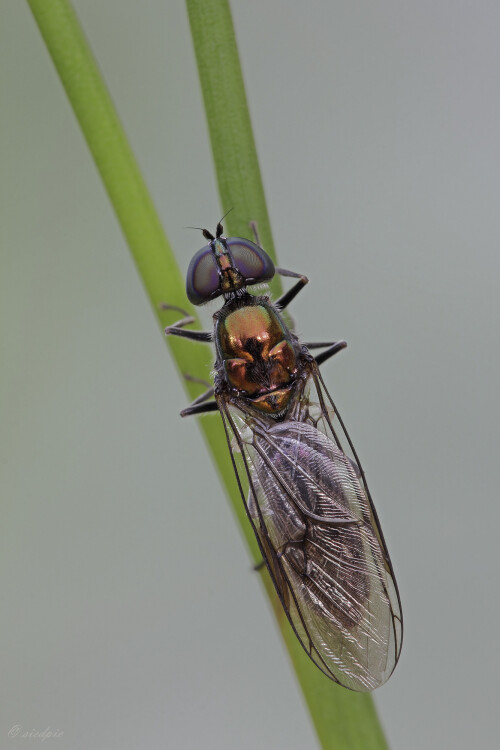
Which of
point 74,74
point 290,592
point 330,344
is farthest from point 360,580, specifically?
point 74,74

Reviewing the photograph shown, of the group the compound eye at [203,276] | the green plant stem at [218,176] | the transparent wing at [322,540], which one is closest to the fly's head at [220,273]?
the compound eye at [203,276]

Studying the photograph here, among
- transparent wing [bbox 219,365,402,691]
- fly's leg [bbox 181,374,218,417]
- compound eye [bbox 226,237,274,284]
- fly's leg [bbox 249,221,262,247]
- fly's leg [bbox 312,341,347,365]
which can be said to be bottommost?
transparent wing [bbox 219,365,402,691]

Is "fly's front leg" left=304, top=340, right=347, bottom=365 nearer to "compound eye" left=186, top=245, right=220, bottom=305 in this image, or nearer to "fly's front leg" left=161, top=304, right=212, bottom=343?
"compound eye" left=186, top=245, right=220, bottom=305

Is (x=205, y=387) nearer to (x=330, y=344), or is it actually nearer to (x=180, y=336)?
(x=180, y=336)

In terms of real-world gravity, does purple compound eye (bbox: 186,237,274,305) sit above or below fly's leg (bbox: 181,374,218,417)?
above

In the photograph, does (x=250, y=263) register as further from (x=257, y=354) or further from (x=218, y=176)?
(x=218, y=176)

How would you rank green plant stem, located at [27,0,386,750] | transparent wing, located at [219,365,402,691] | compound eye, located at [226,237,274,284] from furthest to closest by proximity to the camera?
compound eye, located at [226,237,274,284] → transparent wing, located at [219,365,402,691] → green plant stem, located at [27,0,386,750]

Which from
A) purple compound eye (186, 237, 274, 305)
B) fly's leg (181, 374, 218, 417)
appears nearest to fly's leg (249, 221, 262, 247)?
fly's leg (181, 374, 218, 417)
